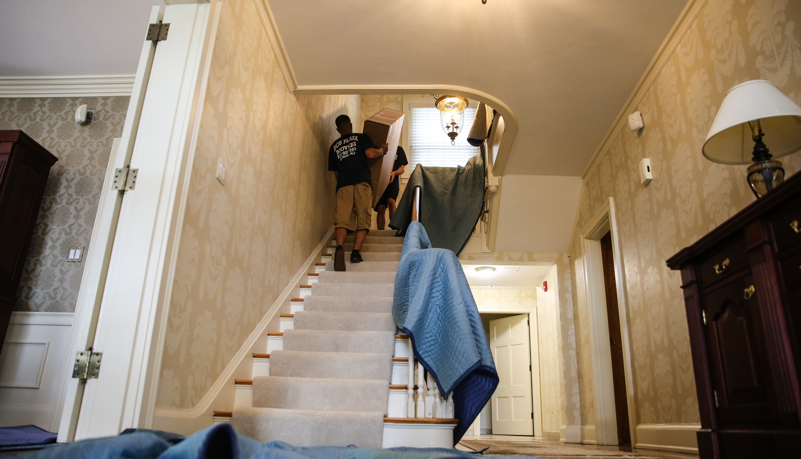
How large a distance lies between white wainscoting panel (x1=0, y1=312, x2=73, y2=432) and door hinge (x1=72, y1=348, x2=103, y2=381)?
2056mm

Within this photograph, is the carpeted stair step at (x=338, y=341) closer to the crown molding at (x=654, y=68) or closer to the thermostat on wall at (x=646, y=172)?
the thermostat on wall at (x=646, y=172)

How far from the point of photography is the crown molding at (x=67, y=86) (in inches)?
159

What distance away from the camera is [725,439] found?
153 centimetres

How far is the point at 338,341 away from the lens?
291 centimetres

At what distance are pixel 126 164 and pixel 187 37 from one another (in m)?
0.60

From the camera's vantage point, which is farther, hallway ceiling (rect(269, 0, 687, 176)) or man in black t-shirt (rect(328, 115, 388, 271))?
man in black t-shirt (rect(328, 115, 388, 271))

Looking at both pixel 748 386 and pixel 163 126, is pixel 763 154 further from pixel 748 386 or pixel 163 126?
pixel 163 126

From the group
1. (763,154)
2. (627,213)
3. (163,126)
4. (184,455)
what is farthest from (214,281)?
(627,213)

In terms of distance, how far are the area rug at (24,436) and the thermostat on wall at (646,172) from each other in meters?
3.50

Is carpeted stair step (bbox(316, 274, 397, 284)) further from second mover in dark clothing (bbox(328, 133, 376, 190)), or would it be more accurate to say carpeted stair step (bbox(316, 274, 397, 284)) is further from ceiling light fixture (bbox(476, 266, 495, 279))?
ceiling light fixture (bbox(476, 266, 495, 279))

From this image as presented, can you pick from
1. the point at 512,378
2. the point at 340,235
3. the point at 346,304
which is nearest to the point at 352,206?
the point at 340,235

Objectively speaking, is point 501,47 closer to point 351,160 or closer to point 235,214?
point 351,160

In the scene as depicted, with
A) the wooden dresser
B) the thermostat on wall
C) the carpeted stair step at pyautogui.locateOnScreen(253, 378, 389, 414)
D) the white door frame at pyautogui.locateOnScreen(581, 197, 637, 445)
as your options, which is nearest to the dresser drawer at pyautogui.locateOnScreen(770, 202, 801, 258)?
the wooden dresser

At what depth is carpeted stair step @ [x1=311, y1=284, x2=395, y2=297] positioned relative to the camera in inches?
139
